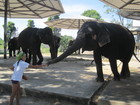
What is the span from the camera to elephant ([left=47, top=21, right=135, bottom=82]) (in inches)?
242

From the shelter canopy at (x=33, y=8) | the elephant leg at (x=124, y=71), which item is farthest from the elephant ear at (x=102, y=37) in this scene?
the shelter canopy at (x=33, y=8)

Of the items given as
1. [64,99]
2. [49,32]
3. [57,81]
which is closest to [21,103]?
[64,99]

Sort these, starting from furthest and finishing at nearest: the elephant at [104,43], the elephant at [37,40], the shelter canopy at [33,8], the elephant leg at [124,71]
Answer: the shelter canopy at [33,8] < the elephant at [37,40] < the elephant leg at [124,71] < the elephant at [104,43]

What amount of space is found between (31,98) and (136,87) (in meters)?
2.84

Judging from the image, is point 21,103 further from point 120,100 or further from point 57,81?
point 120,100

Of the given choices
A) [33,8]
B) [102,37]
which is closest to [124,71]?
[102,37]

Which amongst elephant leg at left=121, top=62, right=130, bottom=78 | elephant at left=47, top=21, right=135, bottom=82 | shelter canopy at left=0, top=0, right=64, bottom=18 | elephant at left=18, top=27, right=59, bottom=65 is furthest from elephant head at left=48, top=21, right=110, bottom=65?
shelter canopy at left=0, top=0, right=64, bottom=18

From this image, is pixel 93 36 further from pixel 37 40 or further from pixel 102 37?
pixel 37 40

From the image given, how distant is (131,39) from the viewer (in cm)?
802

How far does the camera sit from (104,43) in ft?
20.4

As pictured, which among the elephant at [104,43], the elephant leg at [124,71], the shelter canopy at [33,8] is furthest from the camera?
the shelter canopy at [33,8]

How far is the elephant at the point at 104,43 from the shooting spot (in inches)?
242

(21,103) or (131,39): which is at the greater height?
(131,39)

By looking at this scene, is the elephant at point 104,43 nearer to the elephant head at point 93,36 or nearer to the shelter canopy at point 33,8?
the elephant head at point 93,36
